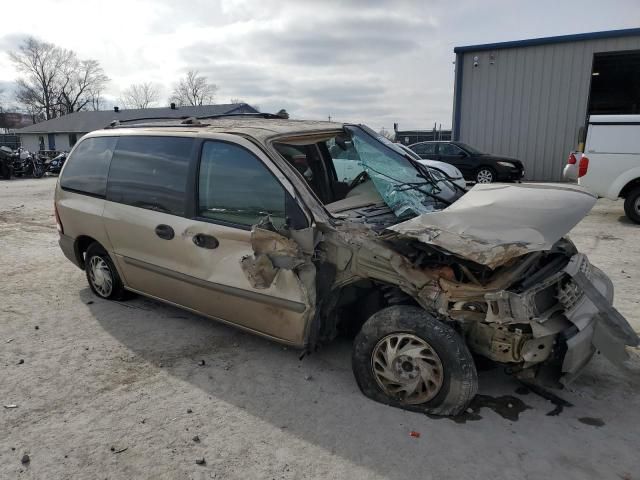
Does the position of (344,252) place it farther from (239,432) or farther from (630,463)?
(630,463)

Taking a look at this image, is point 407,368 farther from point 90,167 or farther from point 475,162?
point 475,162

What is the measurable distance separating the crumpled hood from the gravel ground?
3.53 ft

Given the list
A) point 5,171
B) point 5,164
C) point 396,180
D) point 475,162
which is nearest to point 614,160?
point 475,162

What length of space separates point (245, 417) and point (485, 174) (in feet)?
46.4

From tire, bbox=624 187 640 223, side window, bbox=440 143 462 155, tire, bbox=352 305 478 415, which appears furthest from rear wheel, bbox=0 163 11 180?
tire, bbox=352 305 478 415

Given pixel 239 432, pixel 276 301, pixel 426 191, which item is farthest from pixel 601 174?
pixel 239 432

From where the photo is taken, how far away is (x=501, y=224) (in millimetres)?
2846

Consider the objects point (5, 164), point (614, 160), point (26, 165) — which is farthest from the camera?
point (26, 165)

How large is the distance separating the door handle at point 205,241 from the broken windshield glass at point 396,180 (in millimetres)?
1333

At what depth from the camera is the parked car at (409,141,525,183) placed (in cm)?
1527

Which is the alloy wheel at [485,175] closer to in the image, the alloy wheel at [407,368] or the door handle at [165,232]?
the door handle at [165,232]

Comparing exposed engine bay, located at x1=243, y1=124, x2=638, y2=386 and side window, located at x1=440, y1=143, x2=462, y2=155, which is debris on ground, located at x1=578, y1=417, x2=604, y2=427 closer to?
exposed engine bay, located at x1=243, y1=124, x2=638, y2=386

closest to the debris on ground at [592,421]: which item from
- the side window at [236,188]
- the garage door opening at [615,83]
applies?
the side window at [236,188]

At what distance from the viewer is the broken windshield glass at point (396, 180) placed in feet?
11.9
